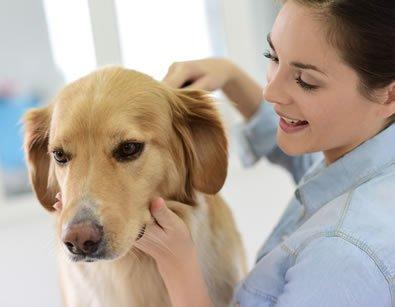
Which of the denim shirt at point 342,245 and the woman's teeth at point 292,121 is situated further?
the woman's teeth at point 292,121

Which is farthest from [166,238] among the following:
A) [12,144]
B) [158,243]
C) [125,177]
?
[12,144]

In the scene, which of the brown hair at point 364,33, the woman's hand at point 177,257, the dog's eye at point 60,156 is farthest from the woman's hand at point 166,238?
the brown hair at point 364,33

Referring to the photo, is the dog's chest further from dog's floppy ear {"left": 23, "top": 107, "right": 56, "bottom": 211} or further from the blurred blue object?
Answer: the blurred blue object

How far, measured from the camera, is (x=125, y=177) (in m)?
1.15

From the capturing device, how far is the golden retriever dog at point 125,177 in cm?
106

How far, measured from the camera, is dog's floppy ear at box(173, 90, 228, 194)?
4.38 feet

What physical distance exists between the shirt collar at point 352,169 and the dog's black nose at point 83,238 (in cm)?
48

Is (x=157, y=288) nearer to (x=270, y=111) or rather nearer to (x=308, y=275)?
(x=308, y=275)

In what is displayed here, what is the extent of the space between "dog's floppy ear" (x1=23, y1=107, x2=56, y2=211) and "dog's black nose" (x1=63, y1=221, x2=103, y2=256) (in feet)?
1.26

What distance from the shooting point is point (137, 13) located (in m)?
2.64

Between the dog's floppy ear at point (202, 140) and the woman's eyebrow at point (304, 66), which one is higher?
the woman's eyebrow at point (304, 66)

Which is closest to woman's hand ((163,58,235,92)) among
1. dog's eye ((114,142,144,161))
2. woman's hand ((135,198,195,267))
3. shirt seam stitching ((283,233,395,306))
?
dog's eye ((114,142,144,161))

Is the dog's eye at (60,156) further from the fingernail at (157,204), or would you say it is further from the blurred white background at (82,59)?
the blurred white background at (82,59)

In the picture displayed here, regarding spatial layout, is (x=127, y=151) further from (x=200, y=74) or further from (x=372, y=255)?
(x=372, y=255)
